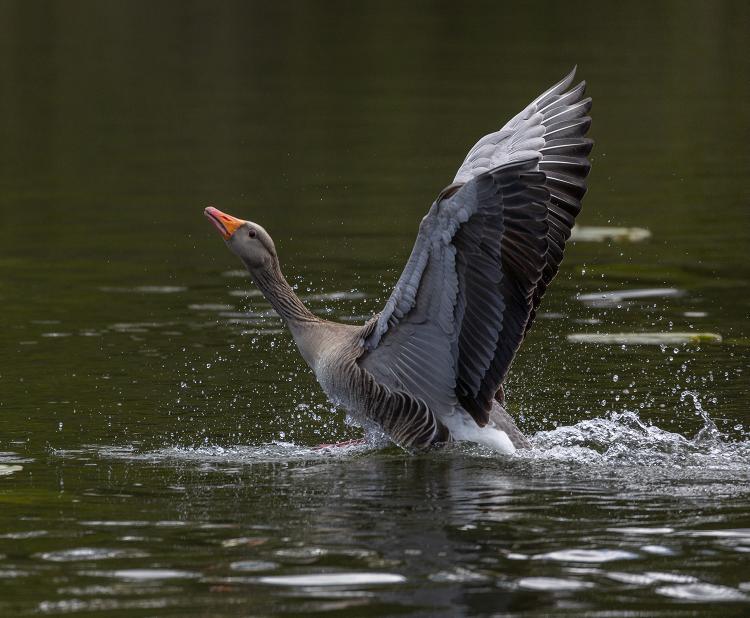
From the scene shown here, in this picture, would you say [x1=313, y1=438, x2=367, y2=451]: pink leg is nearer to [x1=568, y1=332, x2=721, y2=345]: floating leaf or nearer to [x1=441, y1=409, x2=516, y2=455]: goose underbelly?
[x1=441, y1=409, x2=516, y2=455]: goose underbelly

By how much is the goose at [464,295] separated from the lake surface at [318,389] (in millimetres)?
343

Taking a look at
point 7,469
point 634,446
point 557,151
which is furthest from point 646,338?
point 7,469

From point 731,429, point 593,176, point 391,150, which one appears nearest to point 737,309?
point 731,429

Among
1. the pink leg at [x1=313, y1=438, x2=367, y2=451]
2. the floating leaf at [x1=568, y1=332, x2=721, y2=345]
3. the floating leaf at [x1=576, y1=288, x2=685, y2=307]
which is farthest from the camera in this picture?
the floating leaf at [x1=576, y1=288, x2=685, y2=307]

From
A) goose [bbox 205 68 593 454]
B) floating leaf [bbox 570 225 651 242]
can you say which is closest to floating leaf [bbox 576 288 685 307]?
floating leaf [bbox 570 225 651 242]

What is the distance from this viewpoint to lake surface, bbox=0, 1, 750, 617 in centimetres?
721

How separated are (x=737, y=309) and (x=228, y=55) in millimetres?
30384

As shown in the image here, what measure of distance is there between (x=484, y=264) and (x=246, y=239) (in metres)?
2.15

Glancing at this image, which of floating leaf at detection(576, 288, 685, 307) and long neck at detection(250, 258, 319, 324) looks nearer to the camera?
long neck at detection(250, 258, 319, 324)

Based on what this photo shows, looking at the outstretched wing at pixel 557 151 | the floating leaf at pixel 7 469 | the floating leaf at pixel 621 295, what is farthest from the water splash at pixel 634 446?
the floating leaf at pixel 621 295

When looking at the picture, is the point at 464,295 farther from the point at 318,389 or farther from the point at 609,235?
the point at 609,235

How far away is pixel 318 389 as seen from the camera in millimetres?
11875

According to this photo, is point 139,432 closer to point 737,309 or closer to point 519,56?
point 737,309

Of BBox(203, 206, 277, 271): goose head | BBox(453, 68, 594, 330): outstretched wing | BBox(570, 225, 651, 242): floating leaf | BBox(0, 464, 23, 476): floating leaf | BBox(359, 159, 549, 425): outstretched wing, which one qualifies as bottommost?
BBox(0, 464, 23, 476): floating leaf
